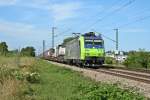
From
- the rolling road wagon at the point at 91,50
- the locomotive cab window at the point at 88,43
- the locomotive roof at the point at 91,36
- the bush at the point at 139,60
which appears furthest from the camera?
the bush at the point at 139,60

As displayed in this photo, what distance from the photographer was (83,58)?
44.6 meters

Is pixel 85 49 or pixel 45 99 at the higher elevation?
pixel 85 49

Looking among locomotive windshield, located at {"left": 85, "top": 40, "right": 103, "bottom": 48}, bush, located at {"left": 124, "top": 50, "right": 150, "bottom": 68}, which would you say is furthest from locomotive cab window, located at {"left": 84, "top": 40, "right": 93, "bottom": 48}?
bush, located at {"left": 124, "top": 50, "right": 150, "bottom": 68}

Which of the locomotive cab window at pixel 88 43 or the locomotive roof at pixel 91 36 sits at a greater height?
the locomotive roof at pixel 91 36

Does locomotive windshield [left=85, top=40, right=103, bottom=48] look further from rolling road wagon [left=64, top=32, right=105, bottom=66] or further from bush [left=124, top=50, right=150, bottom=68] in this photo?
bush [left=124, top=50, right=150, bottom=68]

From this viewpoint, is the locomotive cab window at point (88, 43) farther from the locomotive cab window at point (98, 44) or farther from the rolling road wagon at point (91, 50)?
the locomotive cab window at point (98, 44)

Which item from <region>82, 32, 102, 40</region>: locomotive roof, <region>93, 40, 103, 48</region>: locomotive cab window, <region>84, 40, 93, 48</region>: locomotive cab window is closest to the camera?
<region>84, 40, 93, 48</region>: locomotive cab window

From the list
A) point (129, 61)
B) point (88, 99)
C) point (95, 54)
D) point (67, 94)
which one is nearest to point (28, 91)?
point (67, 94)

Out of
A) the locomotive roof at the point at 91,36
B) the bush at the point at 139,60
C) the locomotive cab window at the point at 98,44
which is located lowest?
the bush at the point at 139,60

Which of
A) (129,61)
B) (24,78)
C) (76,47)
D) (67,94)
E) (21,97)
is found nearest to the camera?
(21,97)

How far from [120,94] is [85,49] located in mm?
31263

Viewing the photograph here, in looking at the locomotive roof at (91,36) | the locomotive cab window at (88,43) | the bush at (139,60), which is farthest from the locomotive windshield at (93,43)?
the bush at (139,60)

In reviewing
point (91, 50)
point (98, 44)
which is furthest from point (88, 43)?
point (98, 44)

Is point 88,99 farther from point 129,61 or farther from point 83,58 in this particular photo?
point 129,61
